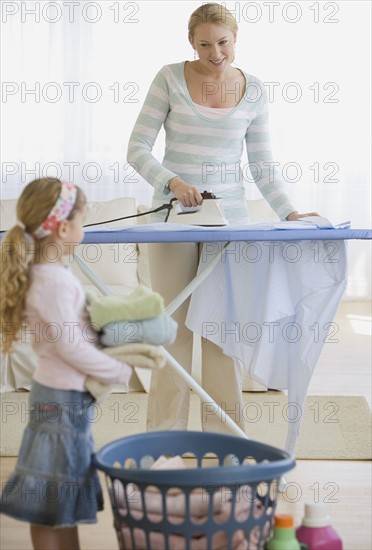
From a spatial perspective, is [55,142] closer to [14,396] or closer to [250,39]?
[250,39]

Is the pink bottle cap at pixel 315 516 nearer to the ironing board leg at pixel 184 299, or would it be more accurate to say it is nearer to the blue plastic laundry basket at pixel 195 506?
the blue plastic laundry basket at pixel 195 506

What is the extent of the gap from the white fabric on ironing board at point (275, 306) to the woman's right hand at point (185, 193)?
0.56ft

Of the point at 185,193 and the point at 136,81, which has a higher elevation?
the point at 136,81

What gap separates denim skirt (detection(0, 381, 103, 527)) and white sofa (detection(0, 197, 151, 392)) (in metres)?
2.31

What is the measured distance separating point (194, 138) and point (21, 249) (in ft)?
3.59

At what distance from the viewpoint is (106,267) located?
481 cm

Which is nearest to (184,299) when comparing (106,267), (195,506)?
(195,506)

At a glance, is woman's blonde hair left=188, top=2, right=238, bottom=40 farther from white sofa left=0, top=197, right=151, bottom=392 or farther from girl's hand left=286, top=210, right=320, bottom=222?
white sofa left=0, top=197, right=151, bottom=392

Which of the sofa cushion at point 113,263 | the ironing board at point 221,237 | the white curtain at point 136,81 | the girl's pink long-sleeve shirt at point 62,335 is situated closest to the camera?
the girl's pink long-sleeve shirt at point 62,335

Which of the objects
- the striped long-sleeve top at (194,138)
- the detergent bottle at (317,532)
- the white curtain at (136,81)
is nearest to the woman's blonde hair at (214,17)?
the striped long-sleeve top at (194,138)

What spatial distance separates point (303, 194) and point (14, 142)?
2.02 m

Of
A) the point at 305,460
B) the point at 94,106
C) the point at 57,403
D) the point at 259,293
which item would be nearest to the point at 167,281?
the point at 259,293

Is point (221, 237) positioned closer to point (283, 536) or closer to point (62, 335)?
point (62, 335)

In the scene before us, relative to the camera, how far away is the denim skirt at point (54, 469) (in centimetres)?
185
